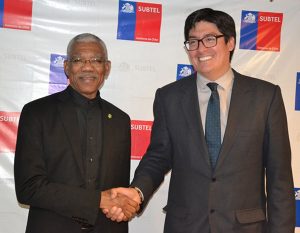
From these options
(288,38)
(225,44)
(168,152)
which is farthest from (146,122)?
(288,38)

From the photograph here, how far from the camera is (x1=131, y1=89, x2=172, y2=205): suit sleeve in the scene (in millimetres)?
2369

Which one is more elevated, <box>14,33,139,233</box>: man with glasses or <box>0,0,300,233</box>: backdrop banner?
<box>0,0,300,233</box>: backdrop banner

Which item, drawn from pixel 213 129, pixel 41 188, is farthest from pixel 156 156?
pixel 41 188

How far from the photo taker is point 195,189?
214cm

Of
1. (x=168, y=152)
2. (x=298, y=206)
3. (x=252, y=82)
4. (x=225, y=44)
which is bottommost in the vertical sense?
(x=298, y=206)

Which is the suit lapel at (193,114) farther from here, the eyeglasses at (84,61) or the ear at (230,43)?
the eyeglasses at (84,61)

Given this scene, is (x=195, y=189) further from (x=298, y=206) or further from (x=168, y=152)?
(x=298, y=206)

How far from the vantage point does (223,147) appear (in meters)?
2.06

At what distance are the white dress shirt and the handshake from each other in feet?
2.19

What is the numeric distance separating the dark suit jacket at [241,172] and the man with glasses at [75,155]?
0.45 meters

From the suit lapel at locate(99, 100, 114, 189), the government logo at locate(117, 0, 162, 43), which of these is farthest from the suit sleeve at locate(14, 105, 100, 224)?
the government logo at locate(117, 0, 162, 43)

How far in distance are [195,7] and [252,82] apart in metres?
1.39

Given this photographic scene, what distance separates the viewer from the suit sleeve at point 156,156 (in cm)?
237

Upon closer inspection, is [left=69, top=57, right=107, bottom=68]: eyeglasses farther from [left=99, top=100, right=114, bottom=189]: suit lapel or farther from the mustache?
[left=99, top=100, right=114, bottom=189]: suit lapel
